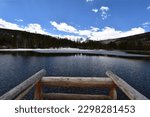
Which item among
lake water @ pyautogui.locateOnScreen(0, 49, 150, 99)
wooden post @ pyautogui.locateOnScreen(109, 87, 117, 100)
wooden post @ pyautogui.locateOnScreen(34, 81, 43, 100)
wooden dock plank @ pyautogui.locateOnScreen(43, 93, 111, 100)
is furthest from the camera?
lake water @ pyautogui.locateOnScreen(0, 49, 150, 99)

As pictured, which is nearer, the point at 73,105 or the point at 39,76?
the point at 73,105

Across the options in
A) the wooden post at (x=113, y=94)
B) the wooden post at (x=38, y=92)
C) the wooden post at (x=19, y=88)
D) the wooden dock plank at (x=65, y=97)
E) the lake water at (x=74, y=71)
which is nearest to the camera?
the wooden post at (x=19, y=88)

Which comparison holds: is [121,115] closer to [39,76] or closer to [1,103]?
[1,103]

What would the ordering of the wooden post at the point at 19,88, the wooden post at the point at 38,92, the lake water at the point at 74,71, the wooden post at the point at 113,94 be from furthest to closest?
the lake water at the point at 74,71 < the wooden post at the point at 113,94 < the wooden post at the point at 38,92 < the wooden post at the point at 19,88

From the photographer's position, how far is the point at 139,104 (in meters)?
4.29

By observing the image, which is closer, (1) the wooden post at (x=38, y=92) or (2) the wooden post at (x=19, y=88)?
(2) the wooden post at (x=19, y=88)

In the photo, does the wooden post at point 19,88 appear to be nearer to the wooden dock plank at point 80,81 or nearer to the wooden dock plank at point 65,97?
the wooden dock plank at point 80,81

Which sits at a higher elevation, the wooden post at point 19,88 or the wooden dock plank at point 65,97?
the wooden post at point 19,88

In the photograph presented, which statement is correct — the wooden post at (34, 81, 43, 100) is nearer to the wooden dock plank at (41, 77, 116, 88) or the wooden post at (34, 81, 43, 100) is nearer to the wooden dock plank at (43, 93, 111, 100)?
the wooden dock plank at (41, 77, 116, 88)

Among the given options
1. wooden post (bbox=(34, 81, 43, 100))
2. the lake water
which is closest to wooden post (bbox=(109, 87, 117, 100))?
wooden post (bbox=(34, 81, 43, 100))

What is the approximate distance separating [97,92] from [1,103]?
1712cm

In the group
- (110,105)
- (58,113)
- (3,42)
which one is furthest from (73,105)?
(3,42)

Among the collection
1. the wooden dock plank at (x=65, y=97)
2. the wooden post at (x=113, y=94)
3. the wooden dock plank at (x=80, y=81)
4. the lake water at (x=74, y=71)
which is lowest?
the lake water at (x=74, y=71)

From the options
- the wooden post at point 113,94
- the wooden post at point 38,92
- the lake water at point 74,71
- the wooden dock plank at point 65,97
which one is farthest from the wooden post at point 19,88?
the lake water at point 74,71
